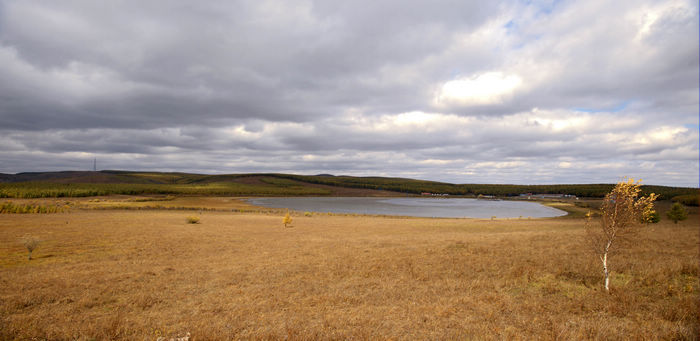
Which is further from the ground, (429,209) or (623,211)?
(623,211)

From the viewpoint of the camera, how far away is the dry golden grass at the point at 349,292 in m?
7.35

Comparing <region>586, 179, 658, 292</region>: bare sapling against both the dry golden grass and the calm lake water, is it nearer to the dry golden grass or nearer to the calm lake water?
the dry golden grass

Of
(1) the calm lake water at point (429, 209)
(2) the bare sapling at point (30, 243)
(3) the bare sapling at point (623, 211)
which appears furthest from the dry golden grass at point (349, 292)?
(1) the calm lake water at point (429, 209)

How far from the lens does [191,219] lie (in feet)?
116

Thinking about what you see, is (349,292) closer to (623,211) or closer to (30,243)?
(623,211)

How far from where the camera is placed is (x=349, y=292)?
422 inches

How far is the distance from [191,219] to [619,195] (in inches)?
1430

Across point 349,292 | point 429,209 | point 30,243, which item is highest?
point 30,243

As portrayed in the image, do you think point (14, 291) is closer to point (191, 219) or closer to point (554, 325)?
point (554, 325)

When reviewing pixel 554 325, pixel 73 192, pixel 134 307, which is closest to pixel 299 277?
pixel 134 307

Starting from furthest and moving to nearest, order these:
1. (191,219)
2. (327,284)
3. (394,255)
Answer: (191,219)
(394,255)
(327,284)

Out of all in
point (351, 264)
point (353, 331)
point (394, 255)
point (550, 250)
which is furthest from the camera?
point (550, 250)

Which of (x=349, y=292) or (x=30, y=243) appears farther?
(x=30, y=243)

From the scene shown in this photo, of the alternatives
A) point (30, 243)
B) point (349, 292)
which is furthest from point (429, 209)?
point (30, 243)
